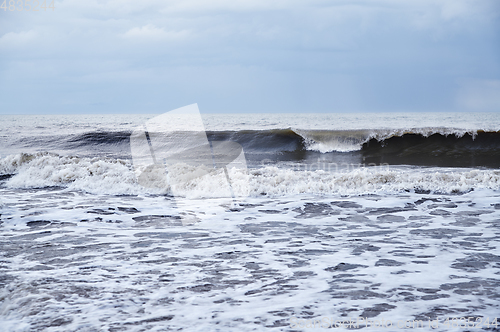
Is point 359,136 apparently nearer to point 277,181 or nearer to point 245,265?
point 277,181

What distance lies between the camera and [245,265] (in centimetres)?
339

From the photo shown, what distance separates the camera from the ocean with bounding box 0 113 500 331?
2.46 m

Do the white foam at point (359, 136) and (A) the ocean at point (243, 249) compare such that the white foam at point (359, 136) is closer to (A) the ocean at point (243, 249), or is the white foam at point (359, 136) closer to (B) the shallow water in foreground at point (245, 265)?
(A) the ocean at point (243, 249)

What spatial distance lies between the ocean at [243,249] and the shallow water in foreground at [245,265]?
15 mm

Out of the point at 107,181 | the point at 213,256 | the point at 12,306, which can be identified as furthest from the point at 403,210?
the point at 107,181

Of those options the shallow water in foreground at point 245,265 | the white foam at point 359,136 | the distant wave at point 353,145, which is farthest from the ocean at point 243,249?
the white foam at point 359,136

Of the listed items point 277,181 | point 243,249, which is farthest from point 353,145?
point 243,249

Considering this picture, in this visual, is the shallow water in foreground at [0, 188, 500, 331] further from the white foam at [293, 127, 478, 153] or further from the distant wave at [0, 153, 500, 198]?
the white foam at [293, 127, 478, 153]

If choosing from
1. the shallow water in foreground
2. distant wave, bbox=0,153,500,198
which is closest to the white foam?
distant wave, bbox=0,153,500,198

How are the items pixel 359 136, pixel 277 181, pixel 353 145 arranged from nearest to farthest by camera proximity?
1. pixel 277 181
2. pixel 353 145
3. pixel 359 136

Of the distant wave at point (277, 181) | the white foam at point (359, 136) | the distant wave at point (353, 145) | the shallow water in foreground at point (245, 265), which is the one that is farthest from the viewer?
the white foam at point (359, 136)

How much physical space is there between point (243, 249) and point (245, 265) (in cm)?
48

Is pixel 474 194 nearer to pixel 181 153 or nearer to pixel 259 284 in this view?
pixel 259 284

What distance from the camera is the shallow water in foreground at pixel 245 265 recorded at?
2453 mm
